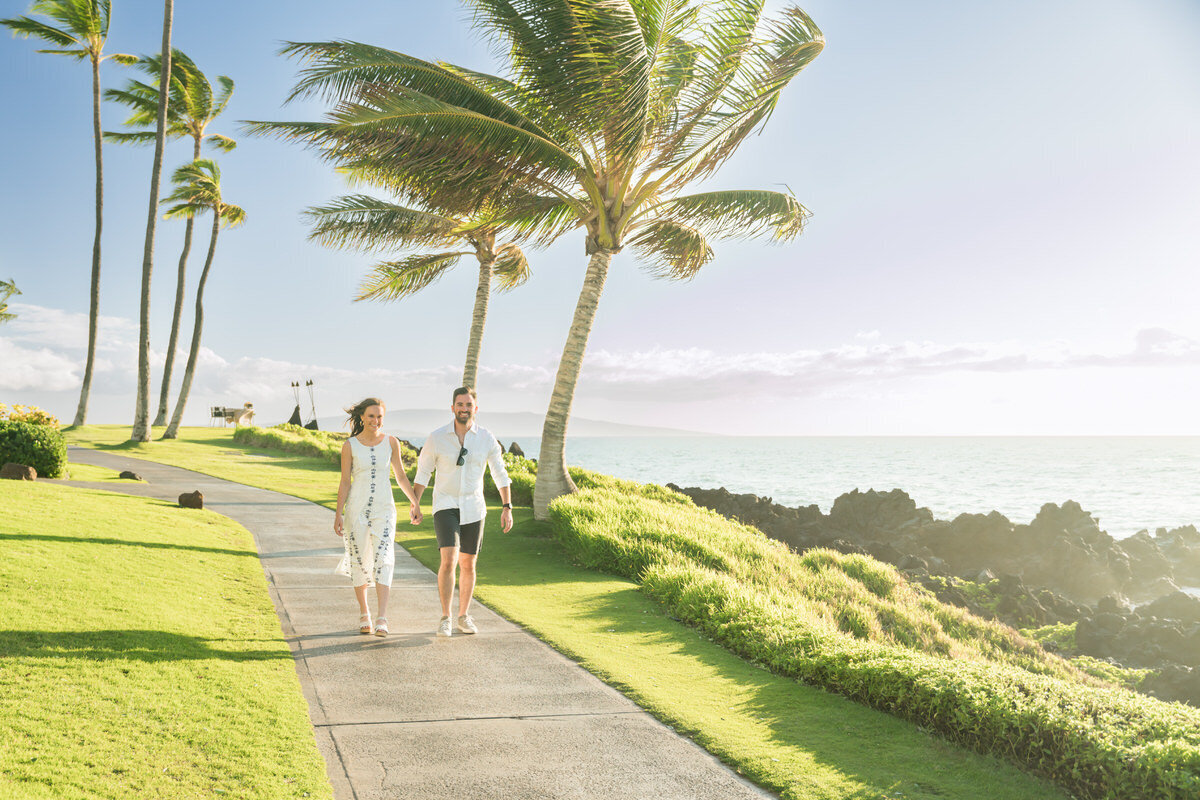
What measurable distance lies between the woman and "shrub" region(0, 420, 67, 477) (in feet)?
37.7

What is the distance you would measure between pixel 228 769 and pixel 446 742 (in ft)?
3.79

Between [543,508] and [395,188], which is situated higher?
[395,188]

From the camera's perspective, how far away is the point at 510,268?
74.7ft

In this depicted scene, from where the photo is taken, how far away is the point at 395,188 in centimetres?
1416

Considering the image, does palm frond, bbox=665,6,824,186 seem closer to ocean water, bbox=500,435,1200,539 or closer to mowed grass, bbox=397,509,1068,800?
mowed grass, bbox=397,509,1068,800

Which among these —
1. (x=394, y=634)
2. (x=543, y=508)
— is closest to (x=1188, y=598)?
(x=543, y=508)

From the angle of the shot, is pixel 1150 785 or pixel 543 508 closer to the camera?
pixel 1150 785

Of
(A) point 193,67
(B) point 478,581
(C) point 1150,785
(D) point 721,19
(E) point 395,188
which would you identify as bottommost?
(B) point 478,581

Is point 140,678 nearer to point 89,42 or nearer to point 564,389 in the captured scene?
point 564,389

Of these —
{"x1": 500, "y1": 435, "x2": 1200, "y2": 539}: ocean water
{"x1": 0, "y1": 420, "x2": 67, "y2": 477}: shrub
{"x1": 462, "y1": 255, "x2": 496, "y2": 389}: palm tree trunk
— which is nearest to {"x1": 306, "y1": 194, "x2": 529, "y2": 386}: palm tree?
{"x1": 462, "y1": 255, "x2": 496, "y2": 389}: palm tree trunk

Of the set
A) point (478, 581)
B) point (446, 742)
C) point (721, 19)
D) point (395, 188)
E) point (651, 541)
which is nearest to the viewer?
point (446, 742)

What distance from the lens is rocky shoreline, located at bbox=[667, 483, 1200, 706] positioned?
41.4ft

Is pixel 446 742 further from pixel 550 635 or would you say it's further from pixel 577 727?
pixel 550 635

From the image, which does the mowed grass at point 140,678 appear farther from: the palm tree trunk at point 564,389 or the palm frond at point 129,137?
the palm frond at point 129,137
